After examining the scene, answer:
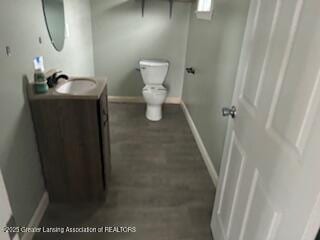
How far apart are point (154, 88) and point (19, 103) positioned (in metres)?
1.97

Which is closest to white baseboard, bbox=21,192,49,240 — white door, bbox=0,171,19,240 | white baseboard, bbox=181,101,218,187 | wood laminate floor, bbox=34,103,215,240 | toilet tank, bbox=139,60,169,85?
wood laminate floor, bbox=34,103,215,240

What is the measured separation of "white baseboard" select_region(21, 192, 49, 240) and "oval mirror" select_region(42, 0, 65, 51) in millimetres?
1215

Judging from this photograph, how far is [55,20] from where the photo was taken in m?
1.94

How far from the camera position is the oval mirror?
178cm

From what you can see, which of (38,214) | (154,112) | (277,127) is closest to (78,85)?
(38,214)

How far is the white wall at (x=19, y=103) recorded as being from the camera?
4.16ft

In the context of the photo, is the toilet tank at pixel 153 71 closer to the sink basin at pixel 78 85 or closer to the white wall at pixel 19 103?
the sink basin at pixel 78 85

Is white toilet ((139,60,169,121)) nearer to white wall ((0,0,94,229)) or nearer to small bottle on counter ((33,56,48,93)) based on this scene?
white wall ((0,0,94,229))

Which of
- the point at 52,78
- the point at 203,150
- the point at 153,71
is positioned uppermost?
the point at 52,78

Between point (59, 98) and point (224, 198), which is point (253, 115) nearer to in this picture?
point (224, 198)

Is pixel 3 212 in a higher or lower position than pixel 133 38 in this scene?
lower

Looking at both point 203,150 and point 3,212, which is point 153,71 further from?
point 3,212

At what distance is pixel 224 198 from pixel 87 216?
3.32 ft

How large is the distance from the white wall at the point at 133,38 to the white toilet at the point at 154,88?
1.28 ft
